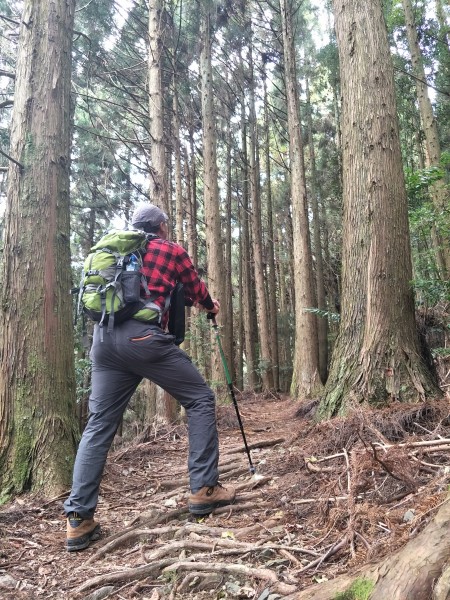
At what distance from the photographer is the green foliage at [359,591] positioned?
1.37 meters

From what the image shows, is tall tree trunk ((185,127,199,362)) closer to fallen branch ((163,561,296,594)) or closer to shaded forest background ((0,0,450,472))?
shaded forest background ((0,0,450,472))

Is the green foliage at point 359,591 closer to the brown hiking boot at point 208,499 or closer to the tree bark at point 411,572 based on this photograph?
the tree bark at point 411,572

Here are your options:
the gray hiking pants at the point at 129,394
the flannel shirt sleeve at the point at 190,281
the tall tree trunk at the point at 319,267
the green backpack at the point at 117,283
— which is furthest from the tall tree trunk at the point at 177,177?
the gray hiking pants at the point at 129,394

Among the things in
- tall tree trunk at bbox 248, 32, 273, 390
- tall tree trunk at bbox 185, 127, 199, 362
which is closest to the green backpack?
tall tree trunk at bbox 185, 127, 199, 362

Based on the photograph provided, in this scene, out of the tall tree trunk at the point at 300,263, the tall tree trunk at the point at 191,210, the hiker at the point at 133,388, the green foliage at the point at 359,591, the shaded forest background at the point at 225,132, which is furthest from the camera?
the tall tree trunk at the point at 191,210

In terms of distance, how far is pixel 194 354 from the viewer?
15.7m

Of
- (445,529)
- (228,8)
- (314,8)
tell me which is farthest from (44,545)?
(314,8)

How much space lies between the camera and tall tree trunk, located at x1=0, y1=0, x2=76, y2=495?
3.71 m

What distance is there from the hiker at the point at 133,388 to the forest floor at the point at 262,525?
6.8 inches

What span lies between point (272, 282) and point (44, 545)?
15.5 meters

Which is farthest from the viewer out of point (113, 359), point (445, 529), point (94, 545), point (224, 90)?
point (224, 90)

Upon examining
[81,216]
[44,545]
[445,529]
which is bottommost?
[44,545]

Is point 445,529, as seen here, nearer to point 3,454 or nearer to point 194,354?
point 3,454

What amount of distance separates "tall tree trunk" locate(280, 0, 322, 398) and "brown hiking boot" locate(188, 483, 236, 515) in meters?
7.74
